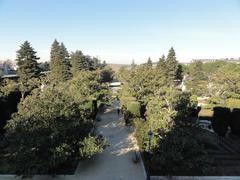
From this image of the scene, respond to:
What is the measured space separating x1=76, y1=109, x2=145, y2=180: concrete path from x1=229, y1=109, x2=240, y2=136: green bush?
25.2 ft

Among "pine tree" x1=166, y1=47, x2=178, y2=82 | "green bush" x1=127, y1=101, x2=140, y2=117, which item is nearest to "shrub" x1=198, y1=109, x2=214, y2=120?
"green bush" x1=127, y1=101, x2=140, y2=117

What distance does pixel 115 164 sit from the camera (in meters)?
14.1

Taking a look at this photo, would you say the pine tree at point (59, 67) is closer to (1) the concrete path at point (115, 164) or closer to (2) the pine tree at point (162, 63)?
(2) the pine tree at point (162, 63)

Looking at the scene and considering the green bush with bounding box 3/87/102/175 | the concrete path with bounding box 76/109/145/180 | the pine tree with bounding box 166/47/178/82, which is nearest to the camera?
the green bush with bounding box 3/87/102/175

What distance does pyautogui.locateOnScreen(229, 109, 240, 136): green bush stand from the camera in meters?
19.8

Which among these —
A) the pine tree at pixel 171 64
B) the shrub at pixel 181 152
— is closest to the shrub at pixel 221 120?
the shrub at pixel 181 152

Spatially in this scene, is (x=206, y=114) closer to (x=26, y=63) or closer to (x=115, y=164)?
(x=115, y=164)

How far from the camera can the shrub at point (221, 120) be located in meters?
20.0

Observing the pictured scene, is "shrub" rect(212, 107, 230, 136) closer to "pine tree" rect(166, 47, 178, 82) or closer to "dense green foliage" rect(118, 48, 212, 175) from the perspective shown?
"dense green foliage" rect(118, 48, 212, 175)

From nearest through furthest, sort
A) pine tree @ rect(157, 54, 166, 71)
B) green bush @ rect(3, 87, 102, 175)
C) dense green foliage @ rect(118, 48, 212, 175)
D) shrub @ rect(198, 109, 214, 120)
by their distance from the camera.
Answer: green bush @ rect(3, 87, 102, 175) → dense green foliage @ rect(118, 48, 212, 175) → shrub @ rect(198, 109, 214, 120) → pine tree @ rect(157, 54, 166, 71)

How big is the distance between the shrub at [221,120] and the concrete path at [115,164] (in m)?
6.51

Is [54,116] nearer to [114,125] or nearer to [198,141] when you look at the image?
[198,141]

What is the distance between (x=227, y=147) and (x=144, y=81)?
1453 centimetres

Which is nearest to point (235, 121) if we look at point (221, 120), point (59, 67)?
point (221, 120)
